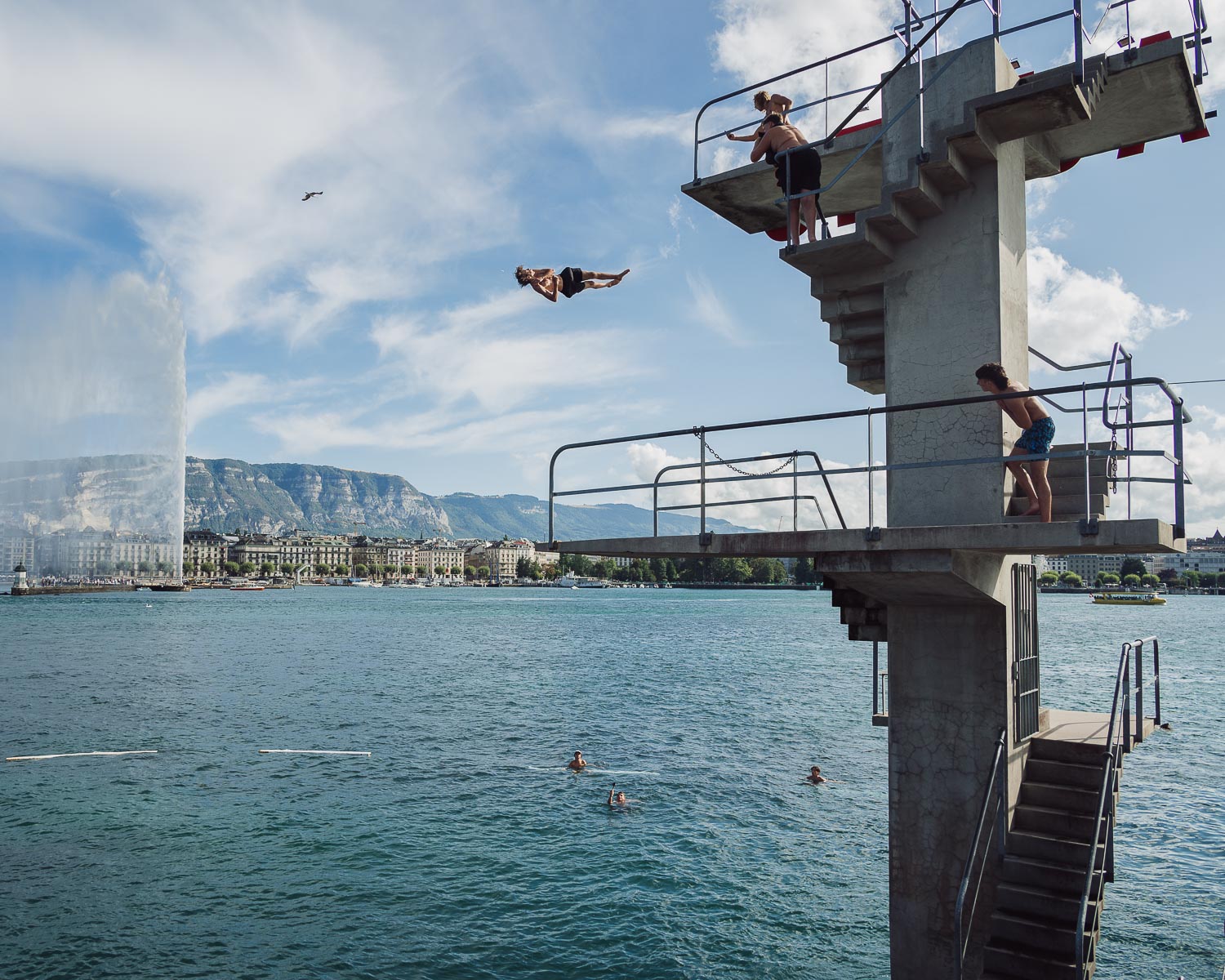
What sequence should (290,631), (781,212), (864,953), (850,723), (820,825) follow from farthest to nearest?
1. (290,631)
2. (850,723)
3. (820,825)
4. (864,953)
5. (781,212)

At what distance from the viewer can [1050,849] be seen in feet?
29.7

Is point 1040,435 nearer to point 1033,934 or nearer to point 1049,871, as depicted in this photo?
point 1049,871

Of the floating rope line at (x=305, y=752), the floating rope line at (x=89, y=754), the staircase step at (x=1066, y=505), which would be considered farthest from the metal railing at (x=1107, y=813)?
the floating rope line at (x=89, y=754)

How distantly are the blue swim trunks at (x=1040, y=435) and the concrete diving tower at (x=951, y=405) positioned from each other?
972 mm

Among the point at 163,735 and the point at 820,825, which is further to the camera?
the point at 163,735

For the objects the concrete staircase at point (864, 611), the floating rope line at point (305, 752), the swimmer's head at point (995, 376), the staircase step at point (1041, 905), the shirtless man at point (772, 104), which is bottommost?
the floating rope line at point (305, 752)

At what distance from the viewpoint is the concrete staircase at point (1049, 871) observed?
846cm

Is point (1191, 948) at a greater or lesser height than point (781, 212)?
lesser

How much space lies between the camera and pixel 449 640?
96188mm

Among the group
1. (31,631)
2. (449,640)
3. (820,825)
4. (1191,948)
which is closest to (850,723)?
(820,825)

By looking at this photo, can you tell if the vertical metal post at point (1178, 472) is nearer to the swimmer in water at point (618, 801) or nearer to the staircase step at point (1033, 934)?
the staircase step at point (1033, 934)

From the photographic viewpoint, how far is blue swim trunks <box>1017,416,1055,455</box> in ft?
26.8

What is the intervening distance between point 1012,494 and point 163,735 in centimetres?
3863

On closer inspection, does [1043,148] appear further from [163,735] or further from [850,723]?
[163,735]
